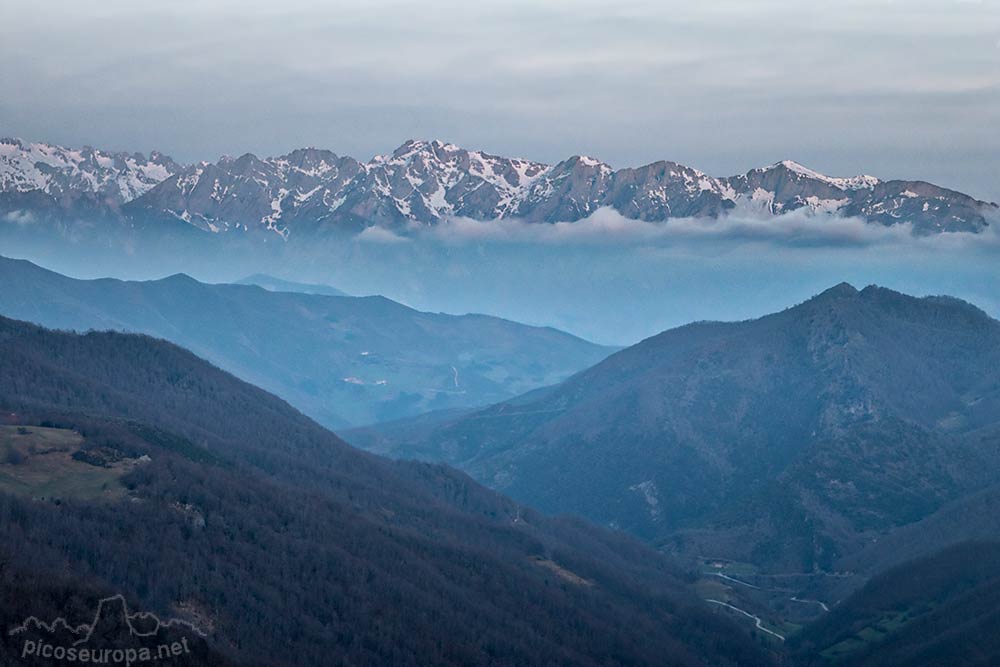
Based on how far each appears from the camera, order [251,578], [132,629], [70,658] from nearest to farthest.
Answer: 1. [70,658]
2. [132,629]
3. [251,578]

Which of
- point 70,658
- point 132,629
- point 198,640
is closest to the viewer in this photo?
point 70,658

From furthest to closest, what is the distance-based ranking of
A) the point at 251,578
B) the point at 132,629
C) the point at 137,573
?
the point at 251,578 → the point at 137,573 → the point at 132,629

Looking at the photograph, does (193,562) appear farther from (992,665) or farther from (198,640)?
(992,665)

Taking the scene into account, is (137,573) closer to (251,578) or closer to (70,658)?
(251,578)

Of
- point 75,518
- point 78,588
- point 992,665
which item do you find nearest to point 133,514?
point 75,518

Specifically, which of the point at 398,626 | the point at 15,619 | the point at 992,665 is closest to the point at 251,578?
the point at 398,626

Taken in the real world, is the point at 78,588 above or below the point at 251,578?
above

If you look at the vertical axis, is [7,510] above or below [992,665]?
above

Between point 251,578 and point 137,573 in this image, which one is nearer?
point 137,573

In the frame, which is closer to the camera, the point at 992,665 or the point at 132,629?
the point at 132,629
